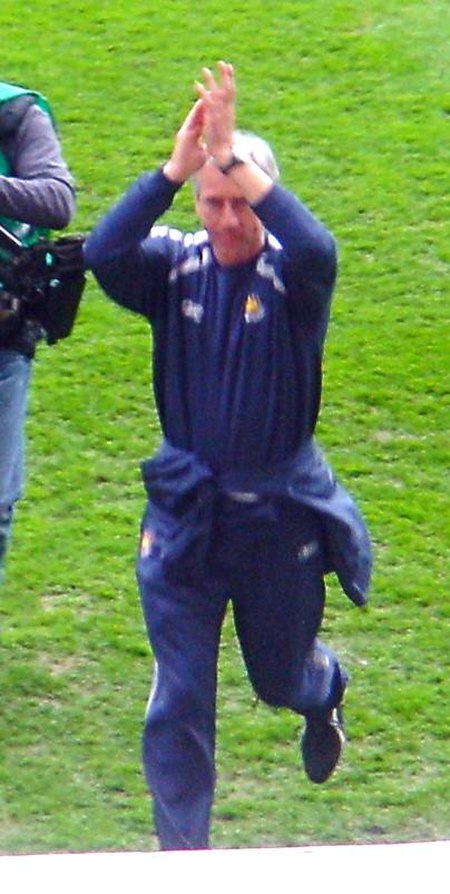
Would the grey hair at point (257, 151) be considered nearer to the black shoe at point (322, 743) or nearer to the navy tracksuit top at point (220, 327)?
the navy tracksuit top at point (220, 327)

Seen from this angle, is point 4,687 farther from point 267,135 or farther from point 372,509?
point 267,135

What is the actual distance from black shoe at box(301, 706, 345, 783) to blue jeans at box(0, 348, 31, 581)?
98 centimetres

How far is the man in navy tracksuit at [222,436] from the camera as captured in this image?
391 cm

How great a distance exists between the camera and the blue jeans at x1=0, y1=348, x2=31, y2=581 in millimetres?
4867

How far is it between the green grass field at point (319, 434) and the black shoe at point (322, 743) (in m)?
0.07

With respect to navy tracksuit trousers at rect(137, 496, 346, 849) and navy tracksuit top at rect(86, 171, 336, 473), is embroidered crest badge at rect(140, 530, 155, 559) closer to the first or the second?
navy tracksuit trousers at rect(137, 496, 346, 849)

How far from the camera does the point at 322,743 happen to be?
477cm

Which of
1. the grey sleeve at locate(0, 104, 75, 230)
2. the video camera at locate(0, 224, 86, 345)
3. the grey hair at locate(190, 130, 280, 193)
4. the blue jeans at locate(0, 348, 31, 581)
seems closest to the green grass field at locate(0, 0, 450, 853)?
the blue jeans at locate(0, 348, 31, 581)

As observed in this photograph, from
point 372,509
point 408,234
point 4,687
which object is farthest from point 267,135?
point 4,687

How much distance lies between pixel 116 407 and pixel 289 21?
11.5 feet

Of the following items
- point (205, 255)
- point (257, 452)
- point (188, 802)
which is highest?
point (205, 255)

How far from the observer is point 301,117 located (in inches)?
341

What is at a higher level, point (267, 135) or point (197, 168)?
point (197, 168)

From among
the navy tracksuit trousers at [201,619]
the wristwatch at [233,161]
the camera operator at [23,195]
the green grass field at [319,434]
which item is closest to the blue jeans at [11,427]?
the camera operator at [23,195]
